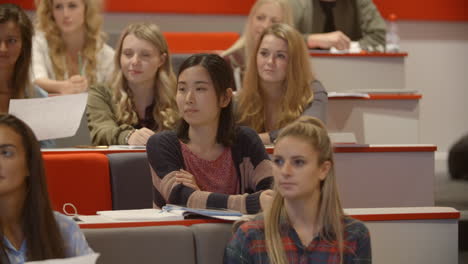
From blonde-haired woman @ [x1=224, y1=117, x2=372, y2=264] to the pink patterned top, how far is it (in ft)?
1.87

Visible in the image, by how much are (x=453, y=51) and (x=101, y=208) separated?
4.42m

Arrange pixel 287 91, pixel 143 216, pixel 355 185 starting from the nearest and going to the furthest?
pixel 143 216, pixel 355 185, pixel 287 91

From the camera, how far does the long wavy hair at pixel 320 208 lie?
2.20m

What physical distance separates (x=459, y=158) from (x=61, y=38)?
227cm

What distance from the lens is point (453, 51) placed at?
6.85m

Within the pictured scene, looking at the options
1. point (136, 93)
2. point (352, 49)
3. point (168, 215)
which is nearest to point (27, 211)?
point (168, 215)

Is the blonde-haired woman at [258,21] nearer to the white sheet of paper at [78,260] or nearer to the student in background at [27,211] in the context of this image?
the student in background at [27,211]

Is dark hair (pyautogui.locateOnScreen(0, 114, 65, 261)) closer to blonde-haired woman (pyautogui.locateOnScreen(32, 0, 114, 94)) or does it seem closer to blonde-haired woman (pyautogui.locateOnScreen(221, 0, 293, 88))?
blonde-haired woman (pyautogui.locateOnScreen(32, 0, 114, 94))

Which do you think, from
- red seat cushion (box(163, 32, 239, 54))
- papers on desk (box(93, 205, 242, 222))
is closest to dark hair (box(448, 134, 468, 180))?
papers on desk (box(93, 205, 242, 222))

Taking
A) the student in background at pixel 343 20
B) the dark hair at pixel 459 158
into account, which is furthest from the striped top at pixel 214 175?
the student in background at pixel 343 20

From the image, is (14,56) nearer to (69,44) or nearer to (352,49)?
(69,44)

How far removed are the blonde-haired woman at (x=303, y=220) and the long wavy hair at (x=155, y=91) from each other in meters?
1.40

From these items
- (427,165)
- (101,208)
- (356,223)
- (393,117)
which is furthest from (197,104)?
(393,117)

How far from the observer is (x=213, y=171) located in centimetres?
285
